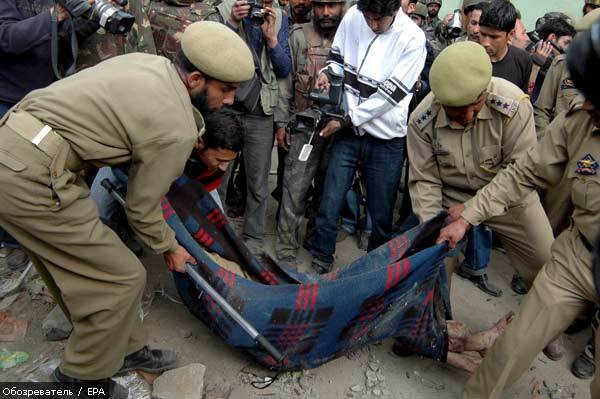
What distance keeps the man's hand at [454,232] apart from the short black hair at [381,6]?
52.4 inches

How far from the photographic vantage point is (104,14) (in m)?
2.58

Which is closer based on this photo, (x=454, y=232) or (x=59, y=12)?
(x=454, y=232)

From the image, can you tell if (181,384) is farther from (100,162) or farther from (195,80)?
(195,80)

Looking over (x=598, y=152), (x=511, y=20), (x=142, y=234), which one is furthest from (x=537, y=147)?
(x=142, y=234)

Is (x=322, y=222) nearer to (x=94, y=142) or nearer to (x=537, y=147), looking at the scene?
(x=537, y=147)

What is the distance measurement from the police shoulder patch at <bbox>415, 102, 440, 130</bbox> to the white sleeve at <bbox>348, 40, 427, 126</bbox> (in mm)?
266

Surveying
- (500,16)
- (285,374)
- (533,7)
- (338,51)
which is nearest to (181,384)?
(285,374)

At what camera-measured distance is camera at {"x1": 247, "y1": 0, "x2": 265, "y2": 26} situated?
10.5ft

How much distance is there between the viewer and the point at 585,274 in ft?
7.09

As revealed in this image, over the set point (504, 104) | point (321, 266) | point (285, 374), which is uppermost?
point (504, 104)

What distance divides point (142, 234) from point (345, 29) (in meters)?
2.00

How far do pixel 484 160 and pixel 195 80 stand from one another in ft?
5.34

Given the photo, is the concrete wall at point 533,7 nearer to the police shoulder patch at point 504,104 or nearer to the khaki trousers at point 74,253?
the police shoulder patch at point 504,104

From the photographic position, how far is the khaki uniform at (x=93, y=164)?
1.82 metres
